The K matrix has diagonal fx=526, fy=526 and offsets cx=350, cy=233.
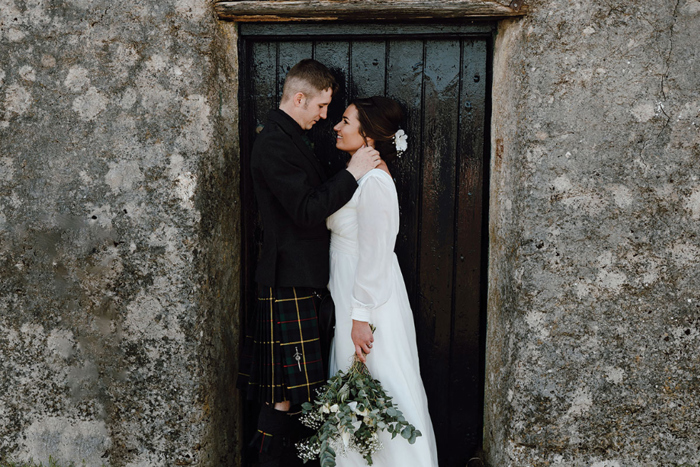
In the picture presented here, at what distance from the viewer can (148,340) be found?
2.26 m

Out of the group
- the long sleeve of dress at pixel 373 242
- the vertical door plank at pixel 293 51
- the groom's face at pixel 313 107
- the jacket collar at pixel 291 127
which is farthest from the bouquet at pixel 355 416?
the vertical door plank at pixel 293 51

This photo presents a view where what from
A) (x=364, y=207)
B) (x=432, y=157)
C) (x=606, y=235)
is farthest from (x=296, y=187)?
(x=606, y=235)

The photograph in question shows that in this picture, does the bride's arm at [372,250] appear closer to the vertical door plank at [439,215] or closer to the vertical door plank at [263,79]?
the vertical door plank at [439,215]

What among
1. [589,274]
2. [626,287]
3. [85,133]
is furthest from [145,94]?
[626,287]

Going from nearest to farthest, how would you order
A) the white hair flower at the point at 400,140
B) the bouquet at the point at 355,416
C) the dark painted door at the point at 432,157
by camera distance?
the bouquet at the point at 355,416 → the white hair flower at the point at 400,140 → the dark painted door at the point at 432,157

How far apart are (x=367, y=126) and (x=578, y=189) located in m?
0.91

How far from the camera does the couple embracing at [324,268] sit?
211cm

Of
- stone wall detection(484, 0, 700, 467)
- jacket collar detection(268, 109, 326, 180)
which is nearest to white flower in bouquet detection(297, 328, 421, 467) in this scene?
stone wall detection(484, 0, 700, 467)

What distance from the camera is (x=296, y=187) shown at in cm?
208

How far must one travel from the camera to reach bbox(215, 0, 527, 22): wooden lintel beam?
7.15 ft

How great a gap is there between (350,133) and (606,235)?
114 cm

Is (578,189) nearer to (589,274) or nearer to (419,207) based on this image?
(589,274)

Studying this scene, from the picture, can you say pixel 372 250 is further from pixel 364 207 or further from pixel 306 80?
pixel 306 80

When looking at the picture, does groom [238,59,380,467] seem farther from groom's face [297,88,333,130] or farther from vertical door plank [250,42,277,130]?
vertical door plank [250,42,277,130]
